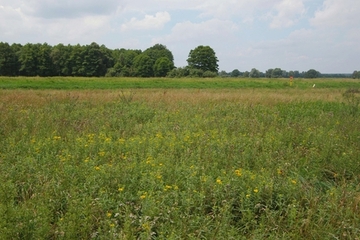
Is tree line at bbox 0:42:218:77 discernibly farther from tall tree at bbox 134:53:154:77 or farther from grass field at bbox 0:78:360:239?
grass field at bbox 0:78:360:239

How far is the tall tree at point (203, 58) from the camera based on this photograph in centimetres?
7412

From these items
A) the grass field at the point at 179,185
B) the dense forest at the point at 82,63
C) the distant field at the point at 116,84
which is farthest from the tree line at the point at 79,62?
the grass field at the point at 179,185

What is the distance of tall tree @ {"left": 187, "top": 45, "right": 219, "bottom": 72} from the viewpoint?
7412 centimetres

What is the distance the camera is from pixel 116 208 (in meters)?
3.85

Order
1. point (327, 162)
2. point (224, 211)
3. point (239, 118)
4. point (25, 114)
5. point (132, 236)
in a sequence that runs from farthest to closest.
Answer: point (239, 118) < point (25, 114) < point (327, 162) < point (224, 211) < point (132, 236)

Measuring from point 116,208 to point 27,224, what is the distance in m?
1.10

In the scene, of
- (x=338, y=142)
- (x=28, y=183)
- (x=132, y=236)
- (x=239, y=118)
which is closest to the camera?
(x=132, y=236)

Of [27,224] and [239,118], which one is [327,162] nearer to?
[239,118]

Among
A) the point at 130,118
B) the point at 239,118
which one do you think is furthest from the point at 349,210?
the point at 130,118

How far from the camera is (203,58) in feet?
244

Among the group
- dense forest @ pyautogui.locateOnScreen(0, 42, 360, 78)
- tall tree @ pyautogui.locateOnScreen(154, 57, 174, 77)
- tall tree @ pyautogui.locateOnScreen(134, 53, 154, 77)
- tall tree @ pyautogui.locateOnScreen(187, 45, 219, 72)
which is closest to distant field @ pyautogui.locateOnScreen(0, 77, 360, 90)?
dense forest @ pyautogui.locateOnScreen(0, 42, 360, 78)

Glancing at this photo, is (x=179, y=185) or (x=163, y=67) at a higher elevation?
(x=163, y=67)

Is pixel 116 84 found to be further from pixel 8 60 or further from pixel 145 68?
pixel 8 60

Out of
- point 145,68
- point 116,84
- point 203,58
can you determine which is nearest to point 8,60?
point 145,68
